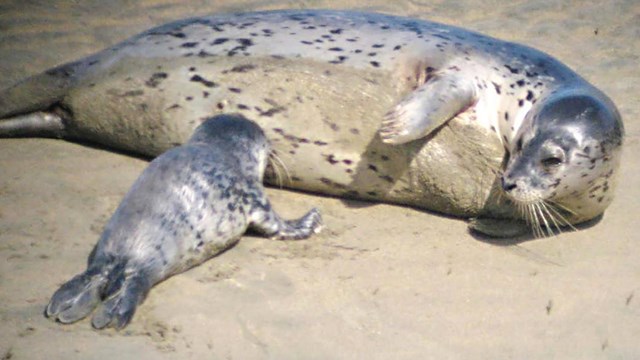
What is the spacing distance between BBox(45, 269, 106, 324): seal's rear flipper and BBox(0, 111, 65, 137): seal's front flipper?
195 cm

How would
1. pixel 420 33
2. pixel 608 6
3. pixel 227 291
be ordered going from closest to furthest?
pixel 227 291
pixel 420 33
pixel 608 6

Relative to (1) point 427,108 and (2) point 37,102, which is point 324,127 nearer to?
(1) point 427,108

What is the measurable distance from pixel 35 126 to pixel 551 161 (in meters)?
2.78

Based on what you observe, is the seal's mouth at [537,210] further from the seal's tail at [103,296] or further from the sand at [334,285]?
the seal's tail at [103,296]

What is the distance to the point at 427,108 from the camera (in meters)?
4.67

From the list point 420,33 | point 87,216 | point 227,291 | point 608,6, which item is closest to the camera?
point 227,291

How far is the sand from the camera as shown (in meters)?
3.56

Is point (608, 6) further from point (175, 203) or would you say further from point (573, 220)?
point (175, 203)

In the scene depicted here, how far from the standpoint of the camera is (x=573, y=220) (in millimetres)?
4805

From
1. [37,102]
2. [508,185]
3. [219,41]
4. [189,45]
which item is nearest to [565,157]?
[508,185]

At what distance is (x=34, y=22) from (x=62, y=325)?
422 cm

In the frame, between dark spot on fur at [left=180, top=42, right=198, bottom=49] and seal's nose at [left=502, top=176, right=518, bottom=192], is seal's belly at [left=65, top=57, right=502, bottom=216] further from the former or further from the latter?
seal's nose at [left=502, top=176, right=518, bottom=192]

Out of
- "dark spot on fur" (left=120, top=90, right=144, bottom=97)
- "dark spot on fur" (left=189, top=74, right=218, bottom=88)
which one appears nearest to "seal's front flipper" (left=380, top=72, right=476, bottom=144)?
"dark spot on fur" (left=189, top=74, right=218, bottom=88)

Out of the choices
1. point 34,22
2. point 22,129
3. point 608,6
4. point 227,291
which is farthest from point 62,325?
point 608,6
